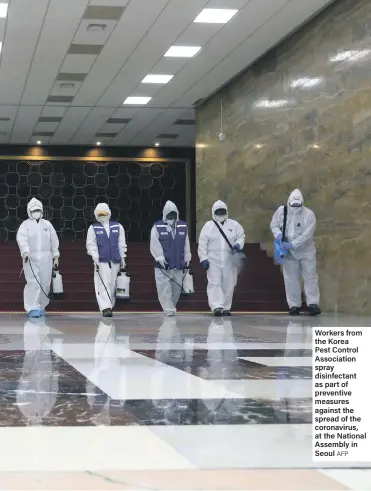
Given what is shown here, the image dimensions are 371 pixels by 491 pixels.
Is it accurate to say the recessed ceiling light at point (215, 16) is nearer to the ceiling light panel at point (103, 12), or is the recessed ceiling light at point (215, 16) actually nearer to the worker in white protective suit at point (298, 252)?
the ceiling light panel at point (103, 12)

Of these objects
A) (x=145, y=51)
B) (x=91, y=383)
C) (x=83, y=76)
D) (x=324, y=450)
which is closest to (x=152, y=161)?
(x=83, y=76)

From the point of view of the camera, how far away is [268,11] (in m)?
14.8

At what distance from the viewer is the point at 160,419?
3.71 metres

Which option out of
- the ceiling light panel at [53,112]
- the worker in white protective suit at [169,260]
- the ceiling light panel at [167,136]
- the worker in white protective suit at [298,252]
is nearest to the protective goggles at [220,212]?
the worker in white protective suit at [169,260]

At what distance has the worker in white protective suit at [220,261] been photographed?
563 inches

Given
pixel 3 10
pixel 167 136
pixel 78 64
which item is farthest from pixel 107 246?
pixel 167 136

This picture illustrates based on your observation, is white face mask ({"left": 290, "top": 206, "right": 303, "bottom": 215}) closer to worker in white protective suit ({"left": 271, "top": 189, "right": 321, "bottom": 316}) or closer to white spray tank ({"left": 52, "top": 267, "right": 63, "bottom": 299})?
worker in white protective suit ({"left": 271, "top": 189, "right": 321, "bottom": 316})

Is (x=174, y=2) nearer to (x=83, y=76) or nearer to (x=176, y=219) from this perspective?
(x=176, y=219)

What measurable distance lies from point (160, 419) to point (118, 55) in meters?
14.4

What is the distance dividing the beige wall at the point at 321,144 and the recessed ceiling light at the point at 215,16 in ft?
5.48

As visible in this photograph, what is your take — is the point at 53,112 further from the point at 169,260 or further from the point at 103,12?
the point at 169,260

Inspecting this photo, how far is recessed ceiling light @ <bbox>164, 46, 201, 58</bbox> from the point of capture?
55.5 feet

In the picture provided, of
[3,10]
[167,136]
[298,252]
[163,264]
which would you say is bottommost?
[163,264]

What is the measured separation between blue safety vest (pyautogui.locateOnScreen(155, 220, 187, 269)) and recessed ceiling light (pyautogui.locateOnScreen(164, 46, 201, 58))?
4320 millimetres
